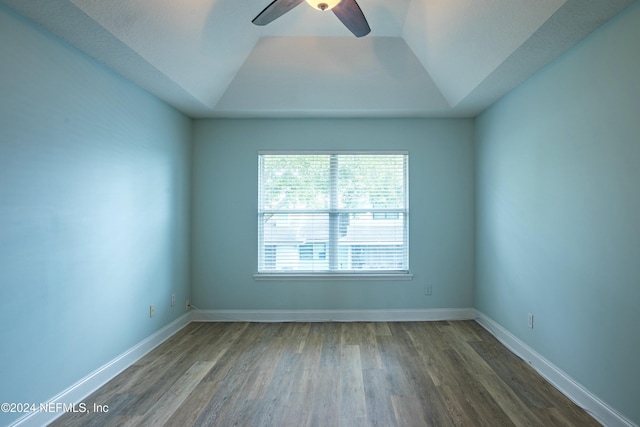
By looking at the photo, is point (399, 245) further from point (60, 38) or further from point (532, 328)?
point (60, 38)

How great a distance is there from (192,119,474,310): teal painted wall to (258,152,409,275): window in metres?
0.12

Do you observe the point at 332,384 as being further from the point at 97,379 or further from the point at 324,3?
the point at 324,3

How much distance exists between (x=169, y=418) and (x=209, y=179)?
260 cm

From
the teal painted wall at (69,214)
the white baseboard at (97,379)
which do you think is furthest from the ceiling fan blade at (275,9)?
the white baseboard at (97,379)

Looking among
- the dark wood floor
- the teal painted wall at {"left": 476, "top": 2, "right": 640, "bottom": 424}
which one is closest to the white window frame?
the dark wood floor

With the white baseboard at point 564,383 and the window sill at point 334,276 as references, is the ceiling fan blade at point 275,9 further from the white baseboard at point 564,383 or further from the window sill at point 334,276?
the white baseboard at point 564,383

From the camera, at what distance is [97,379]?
2.39 meters

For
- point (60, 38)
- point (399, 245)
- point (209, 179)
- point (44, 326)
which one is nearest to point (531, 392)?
point (399, 245)

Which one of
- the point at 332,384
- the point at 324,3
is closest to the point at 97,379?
the point at 332,384

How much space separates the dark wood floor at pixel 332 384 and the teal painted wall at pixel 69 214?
45 centimetres

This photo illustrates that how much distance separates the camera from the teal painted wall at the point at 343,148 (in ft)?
12.7

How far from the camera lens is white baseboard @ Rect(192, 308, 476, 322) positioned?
12.7 ft

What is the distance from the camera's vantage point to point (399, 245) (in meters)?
3.92

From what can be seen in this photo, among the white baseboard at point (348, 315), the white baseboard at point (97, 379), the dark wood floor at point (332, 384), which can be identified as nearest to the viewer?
the white baseboard at point (97, 379)
